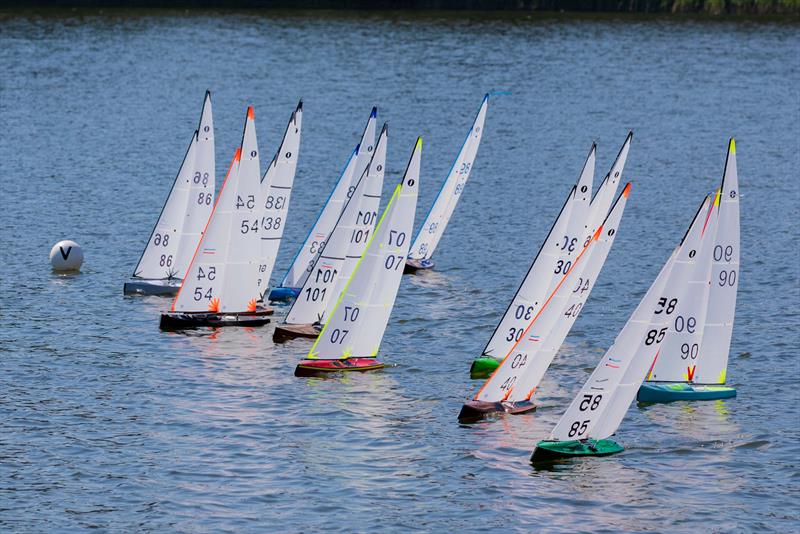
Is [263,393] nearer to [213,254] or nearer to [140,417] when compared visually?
[140,417]

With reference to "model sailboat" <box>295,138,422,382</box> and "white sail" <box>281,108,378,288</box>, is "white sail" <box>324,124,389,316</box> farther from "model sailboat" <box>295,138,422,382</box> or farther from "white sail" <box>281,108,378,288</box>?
"white sail" <box>281,108,378,288</box>

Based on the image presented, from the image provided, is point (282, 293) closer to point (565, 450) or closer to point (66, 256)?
point (66, 256)

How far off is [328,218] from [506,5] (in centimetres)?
10101

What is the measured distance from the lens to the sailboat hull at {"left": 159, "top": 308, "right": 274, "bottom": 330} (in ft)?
154

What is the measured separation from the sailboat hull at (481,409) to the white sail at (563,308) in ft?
1.78

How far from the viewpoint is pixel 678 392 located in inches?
1610

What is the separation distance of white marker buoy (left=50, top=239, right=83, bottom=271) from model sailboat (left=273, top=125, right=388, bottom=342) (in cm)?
1286

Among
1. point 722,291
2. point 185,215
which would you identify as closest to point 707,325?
point 722,291

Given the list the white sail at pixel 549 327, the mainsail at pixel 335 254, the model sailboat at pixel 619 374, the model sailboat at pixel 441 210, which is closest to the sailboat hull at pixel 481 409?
the white sail at pixel 549 327

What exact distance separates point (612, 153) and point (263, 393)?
46794mm

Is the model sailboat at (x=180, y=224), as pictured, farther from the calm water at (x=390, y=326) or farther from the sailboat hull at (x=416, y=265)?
the sailboat hull at (x=416, y=265)

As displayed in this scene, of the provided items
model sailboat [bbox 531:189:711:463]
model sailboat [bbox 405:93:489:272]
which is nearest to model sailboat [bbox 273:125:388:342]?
model sailboat [bbox 531:189:711:463]

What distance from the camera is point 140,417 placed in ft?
128

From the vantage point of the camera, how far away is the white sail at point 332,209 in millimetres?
48594
